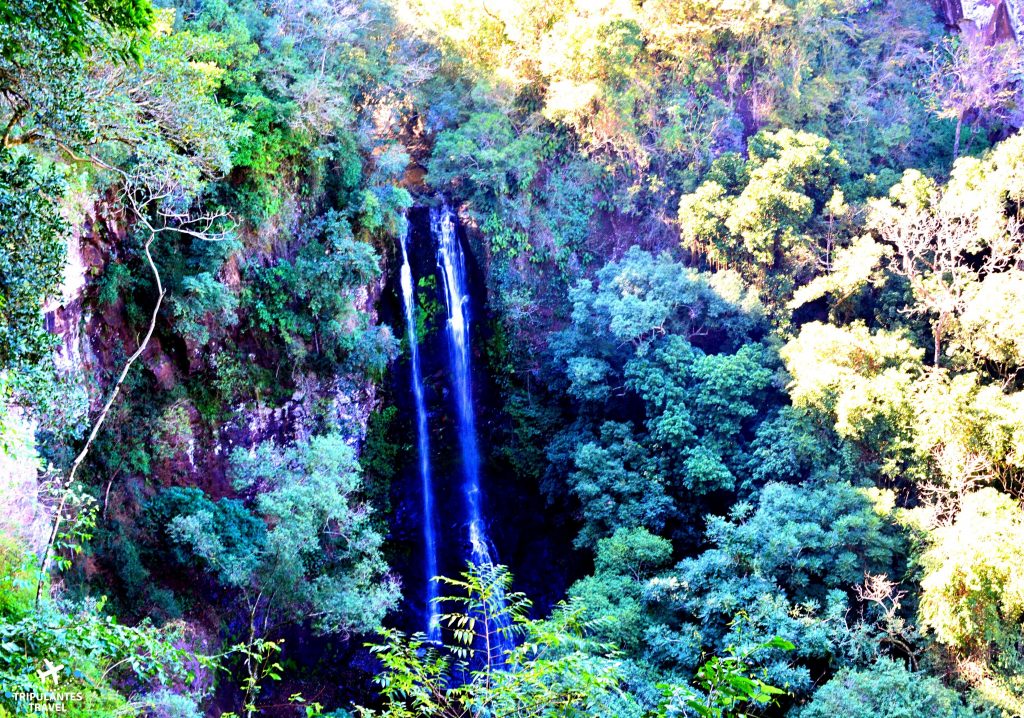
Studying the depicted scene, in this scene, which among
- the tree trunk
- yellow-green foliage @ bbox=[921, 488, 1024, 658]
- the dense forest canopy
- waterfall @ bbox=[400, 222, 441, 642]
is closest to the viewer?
the dense forest canopy

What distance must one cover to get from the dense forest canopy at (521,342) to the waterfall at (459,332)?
0.25m

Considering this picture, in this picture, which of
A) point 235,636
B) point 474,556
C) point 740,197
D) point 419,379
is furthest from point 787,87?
point 235,636

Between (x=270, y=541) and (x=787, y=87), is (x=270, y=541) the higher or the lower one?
the lower one

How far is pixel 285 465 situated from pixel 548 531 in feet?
22.6

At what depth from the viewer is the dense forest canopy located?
1043cm

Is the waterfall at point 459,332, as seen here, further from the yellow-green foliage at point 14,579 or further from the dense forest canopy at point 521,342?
the yellow-green foliage at point 14,579

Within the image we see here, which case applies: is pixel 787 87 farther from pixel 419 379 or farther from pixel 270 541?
pixel 270 541

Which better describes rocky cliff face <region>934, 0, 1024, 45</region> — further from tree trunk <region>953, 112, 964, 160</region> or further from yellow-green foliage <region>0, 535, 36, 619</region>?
yellow-green foliage <region>0, 535, 36, 619</region>

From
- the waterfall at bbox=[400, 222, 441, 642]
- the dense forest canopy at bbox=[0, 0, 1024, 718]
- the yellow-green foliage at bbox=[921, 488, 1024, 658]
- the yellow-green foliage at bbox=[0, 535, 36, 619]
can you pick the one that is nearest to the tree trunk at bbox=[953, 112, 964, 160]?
the dense forest canopy at bbox=[0, 0, 1024, 718]

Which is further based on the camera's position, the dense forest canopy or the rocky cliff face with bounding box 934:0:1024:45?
the rocky cliff face with bounding box 934:0:1024:45

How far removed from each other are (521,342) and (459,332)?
1.53 metres

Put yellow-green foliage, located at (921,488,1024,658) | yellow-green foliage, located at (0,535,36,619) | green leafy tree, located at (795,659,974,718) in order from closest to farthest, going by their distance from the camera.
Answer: yellow-green foliage, located at (0,535,36,619) → green leafy tree, located at (795,659,974,718) → yellow-green foliage, located at (921,488,1024,658)

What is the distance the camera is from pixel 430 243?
19781mm

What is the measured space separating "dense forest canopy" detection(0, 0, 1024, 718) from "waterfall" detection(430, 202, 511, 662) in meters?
0.25
